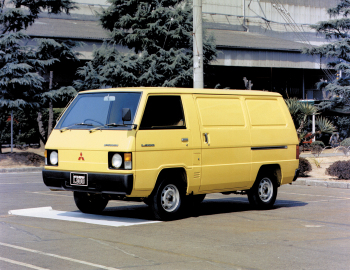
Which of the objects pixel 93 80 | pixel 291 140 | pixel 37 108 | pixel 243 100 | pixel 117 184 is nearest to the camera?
pixel 117 184

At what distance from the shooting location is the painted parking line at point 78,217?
31.8 ft

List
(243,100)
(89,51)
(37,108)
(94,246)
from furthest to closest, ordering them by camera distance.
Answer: (89,51) < (37,108) < (243,100) < (94,246)

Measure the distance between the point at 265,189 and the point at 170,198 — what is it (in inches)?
107

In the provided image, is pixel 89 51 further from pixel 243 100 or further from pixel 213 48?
pixel 243 100

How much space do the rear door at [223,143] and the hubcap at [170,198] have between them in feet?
1.85

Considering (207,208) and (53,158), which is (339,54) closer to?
(207,208)

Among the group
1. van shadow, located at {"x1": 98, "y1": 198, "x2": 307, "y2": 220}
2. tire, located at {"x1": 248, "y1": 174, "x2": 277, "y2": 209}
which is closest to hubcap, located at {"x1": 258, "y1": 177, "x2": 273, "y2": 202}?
tire, located at {"x1": 248, "y1": 174, "x2": 277, "y2": 209}

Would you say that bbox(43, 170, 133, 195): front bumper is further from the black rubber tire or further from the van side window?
the black rubber tire

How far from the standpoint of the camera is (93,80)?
101 feet

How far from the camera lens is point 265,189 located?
39.1 feet

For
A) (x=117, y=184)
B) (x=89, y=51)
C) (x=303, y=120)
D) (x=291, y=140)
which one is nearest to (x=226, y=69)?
(x=89, y=51)

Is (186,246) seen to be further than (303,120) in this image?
No

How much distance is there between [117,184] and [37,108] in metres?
18.5

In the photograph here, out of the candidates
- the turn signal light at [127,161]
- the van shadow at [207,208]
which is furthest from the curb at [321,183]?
the turn signal light at [127,161]
